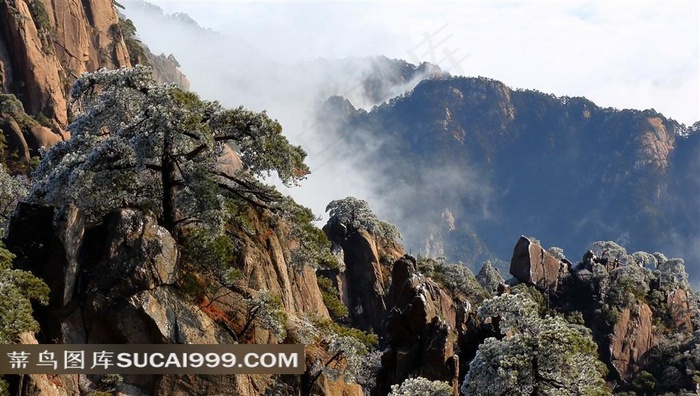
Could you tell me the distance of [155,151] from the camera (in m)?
24.0

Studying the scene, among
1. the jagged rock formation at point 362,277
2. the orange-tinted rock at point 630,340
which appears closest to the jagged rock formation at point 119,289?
the jagged rock formation at point 362,277

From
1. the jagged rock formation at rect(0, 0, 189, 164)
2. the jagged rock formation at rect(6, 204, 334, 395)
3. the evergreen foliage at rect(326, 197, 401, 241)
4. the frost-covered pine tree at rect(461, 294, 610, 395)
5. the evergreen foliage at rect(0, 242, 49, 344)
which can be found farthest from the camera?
the evergreen foliage at rect(326, 197, 401, 241)

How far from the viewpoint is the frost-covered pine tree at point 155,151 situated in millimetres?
24078

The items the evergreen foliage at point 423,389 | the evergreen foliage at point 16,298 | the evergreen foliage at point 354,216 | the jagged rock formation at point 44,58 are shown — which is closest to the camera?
the evergreen foliage at point 16,298

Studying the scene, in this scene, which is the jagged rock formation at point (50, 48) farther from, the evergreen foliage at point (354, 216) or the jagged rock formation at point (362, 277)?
the jagged rock formation at point (362, 277)

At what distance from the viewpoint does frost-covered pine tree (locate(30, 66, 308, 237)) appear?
24.1m

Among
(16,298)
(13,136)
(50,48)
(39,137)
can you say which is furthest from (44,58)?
(16,298)

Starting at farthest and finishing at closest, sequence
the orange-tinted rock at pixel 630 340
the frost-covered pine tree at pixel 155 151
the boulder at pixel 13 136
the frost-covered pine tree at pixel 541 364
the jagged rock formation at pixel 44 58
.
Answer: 1. the jagged rock formation at pixel 44 58
2. the orange-tinted rock at pixel 630 340
3. the boulder at pixel 13 136
4. the frost-covered pine tree at pixel 155 151
5. the frost-covered pine tree at pixel 541 364

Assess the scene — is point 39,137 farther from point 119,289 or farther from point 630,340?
point 630,340

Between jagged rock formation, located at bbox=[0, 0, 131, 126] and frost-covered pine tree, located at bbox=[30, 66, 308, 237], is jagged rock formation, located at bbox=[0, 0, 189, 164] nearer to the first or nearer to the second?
jagged rock formation, located at bbox=[0, 0, 131, 126]

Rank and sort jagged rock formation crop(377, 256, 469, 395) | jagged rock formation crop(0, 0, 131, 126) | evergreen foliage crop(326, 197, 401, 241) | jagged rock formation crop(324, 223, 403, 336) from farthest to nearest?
1. jagged rock formation crop(0, 0, 131, 126)
2. evergreen foliage crop(326, 197, 401, 241)
3. jagged rock formation crop(324, 223, 403, 336)
4. jagged rock formation crop(377, 256, 469, 395)

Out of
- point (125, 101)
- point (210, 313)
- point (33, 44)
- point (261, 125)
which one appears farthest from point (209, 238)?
point (33, 44)

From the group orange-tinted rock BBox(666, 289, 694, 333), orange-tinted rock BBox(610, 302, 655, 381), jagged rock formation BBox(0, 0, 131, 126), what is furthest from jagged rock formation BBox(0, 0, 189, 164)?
orange-tinted rock BBox(666, 289, 694, 333)

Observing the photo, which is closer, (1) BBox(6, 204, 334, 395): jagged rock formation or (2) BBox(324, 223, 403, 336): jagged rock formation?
(1) BBox(6, 204, 334, 395): jagged rock formation
